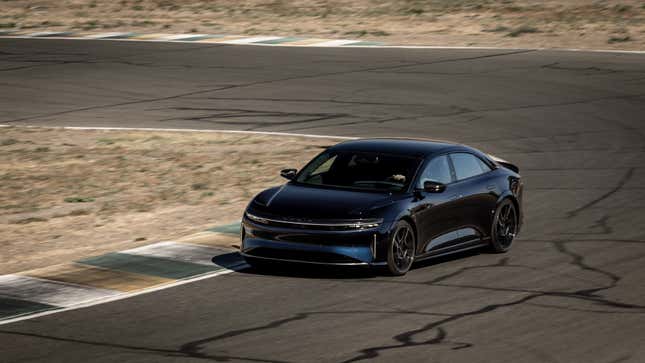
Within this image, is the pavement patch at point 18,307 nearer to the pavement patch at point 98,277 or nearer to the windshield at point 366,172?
the pavement patch at point 98,277

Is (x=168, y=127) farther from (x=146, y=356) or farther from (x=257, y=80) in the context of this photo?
(x=146, y=356)

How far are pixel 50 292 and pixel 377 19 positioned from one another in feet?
106

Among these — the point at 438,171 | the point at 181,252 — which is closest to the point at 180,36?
the point at 181,252

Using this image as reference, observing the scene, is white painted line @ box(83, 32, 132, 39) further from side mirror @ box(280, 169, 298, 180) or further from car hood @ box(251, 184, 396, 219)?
car hood @ box(251, 184, 396, 219)

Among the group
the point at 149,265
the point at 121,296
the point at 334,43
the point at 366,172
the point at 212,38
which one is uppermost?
the point at 366,172

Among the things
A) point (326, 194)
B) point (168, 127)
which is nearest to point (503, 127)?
point (168, 127)

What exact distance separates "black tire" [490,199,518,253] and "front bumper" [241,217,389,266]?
2.20 meters

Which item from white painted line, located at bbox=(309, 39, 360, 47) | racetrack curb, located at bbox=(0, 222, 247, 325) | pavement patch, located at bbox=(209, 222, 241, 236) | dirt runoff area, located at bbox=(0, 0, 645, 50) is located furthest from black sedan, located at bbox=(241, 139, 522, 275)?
dirt runoff area, located at bbox=(0, 0, 645, 50)

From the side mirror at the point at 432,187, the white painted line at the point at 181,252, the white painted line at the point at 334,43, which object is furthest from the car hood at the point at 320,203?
the white painted line at the point at 334,43

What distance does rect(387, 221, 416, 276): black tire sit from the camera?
14039 mm

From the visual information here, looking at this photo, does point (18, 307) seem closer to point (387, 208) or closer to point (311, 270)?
point (311, 270)

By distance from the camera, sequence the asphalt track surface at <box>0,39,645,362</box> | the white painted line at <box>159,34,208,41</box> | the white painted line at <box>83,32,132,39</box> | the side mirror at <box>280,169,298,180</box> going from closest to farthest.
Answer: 1. the asphalt track surface at <box>0,39,645,362</box>
2. the side mirror at <box>280,169,298,180</box>
3. the white painted line at <box>159,34,208,41</box>
4. the white painted line at <box>83,32,132,39</box>

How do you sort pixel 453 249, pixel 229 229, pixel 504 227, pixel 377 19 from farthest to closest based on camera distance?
pixel 377 19 → pixel 229 229 → pixel 504 227 → pixel 453 249

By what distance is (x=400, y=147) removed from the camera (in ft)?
50.3
